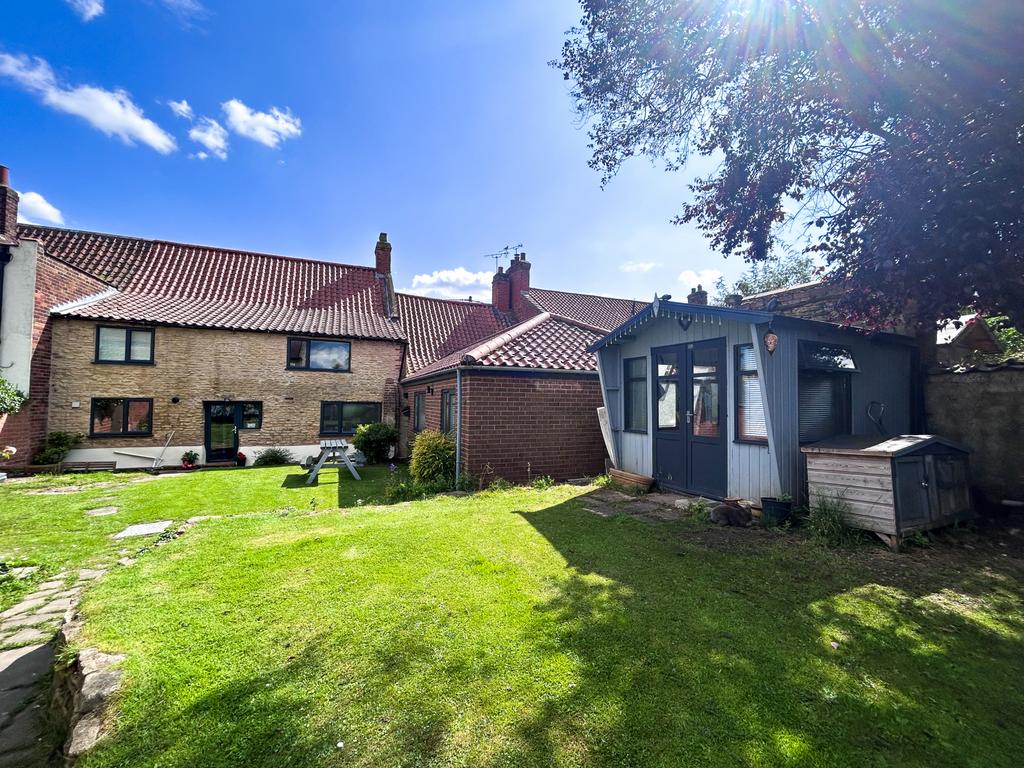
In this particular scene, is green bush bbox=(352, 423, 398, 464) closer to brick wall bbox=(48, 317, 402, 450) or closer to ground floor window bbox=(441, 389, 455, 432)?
brick wall bbox=(48, 317, 402, 450)

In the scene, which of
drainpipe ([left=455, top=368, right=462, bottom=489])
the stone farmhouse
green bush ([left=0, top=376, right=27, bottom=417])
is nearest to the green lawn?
drainpipe ([left=455, top=368, right=462, bottom=489])

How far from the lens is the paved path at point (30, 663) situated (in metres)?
2.38

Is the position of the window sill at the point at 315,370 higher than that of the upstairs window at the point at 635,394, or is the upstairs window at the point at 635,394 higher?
the window sill at the point at 315,370

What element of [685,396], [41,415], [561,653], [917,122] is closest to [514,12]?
[917,122]

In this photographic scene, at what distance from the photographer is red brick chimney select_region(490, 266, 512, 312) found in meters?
23.6

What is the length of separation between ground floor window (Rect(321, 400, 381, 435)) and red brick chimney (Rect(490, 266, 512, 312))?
953 centimetres

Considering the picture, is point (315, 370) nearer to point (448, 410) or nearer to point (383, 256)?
point (448, 410)

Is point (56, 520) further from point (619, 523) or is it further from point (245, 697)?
point (619, 523)

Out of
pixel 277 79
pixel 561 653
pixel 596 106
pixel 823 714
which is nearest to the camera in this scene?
pixel 823 714

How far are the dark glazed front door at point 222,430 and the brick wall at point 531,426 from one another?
11.0 metres

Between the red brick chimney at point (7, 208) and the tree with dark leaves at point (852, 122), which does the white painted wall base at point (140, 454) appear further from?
the tree with dark leaves at point (852, 122)

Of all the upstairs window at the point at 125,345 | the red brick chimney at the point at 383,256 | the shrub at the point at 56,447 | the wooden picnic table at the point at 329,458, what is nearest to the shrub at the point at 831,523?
the wooden picnic table at the point at 329,458

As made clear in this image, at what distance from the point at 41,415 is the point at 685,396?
1886 centimetres

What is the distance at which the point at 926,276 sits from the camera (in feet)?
17.3
